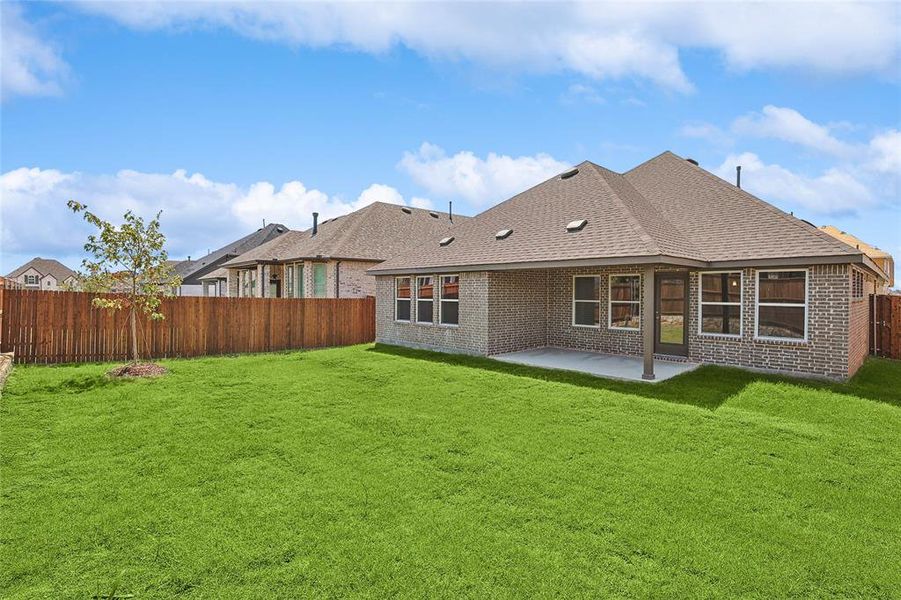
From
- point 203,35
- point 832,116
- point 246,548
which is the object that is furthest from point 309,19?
point 832,116

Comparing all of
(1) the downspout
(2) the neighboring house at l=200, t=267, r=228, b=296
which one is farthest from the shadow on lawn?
(2) the neighboring house at l=200, t=267, r=228, b=296

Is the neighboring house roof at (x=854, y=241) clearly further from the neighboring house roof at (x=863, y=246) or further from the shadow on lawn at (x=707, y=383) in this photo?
the shadow on lawn at (x=707, y=383)

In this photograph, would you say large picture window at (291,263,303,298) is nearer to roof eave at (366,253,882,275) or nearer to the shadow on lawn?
roof eave at (366,253,882,275)

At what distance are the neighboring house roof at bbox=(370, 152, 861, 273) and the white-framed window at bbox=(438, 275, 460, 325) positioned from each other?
60 centimetres

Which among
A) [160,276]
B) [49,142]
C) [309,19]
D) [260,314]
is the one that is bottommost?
[260,314]

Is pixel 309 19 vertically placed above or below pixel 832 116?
above

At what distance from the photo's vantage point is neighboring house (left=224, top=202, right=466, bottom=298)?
72.5 feet

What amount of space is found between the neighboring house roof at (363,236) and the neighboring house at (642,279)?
601 centimetres

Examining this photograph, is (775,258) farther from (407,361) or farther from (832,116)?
(407,361)

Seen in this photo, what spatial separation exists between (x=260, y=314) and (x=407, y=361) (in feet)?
19.3

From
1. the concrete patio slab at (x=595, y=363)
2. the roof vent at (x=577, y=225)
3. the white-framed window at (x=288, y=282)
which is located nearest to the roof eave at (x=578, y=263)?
the roof vent at (x=577, y=225)

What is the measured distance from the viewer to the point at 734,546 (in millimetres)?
3975

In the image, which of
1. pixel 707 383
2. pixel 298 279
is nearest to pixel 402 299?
pixel 707 383

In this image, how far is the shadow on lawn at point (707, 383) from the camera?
8773 millimetres
